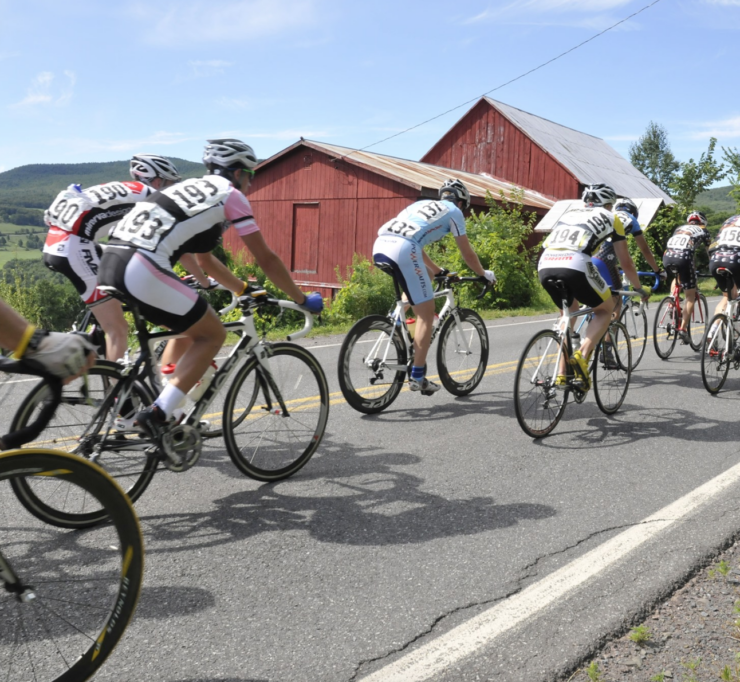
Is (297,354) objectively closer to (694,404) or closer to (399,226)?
(399,226)

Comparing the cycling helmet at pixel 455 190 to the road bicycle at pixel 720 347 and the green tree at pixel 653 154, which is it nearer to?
→ the road bicycle at pixel 720 347

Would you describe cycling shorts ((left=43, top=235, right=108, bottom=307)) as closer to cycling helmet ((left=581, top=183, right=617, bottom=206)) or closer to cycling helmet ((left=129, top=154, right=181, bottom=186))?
cycling helmet ((left=129, top=154, right=181, bottom=186))

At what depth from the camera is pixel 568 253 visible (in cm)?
601

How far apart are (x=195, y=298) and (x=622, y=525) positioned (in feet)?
9.06

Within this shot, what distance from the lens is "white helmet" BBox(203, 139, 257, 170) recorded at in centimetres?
421

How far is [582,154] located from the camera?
38.2 metres

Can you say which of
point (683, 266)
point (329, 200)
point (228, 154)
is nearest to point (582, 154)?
point (329, 200)

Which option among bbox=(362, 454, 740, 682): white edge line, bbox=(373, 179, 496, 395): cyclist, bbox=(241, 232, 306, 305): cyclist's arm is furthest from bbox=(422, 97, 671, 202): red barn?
bbox=(241, 232, 306, 305): cyclist's arm

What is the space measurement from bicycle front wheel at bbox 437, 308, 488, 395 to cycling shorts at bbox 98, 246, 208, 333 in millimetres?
3623

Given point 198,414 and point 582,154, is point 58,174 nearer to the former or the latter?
point 582,154

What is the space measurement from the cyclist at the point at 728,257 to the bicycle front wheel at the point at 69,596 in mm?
7803

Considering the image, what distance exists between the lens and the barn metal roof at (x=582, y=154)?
34.5 m

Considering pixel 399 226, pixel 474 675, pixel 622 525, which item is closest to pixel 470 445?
pixel 622 525

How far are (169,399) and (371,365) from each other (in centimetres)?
294
